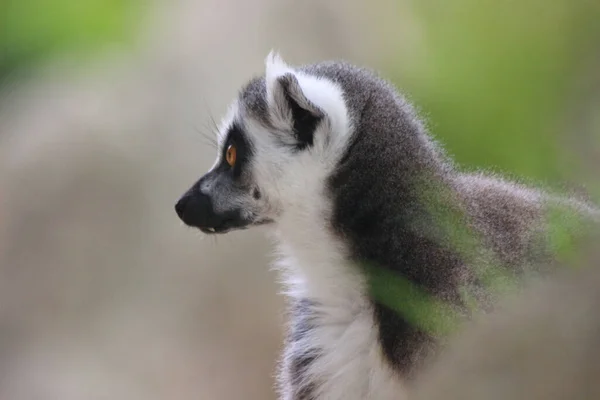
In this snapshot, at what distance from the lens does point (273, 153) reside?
1.95 m

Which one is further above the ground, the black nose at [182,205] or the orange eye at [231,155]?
the orange eye at [231,155]

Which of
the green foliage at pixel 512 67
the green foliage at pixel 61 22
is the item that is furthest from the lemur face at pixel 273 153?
the green foliage at pixel 512 67

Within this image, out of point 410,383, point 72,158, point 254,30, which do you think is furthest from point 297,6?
point 410,383

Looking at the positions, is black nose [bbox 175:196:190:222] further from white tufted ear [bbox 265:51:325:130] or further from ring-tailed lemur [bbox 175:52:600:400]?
white tufted ear [bbox 265:51:325:130]

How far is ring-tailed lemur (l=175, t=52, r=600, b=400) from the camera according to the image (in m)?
1.74

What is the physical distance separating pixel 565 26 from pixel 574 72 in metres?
0.03

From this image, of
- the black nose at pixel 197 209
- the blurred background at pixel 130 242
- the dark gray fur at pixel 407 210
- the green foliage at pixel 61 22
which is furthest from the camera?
the blurred background at pixel 130 242

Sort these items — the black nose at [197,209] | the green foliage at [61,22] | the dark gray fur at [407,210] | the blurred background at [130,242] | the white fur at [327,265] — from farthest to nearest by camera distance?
the blurred background at [130,242] → the black nose at [197,209] → the white fur at [327,265] → the dark gray fur at [407,210] → the green foliage at [61,22]

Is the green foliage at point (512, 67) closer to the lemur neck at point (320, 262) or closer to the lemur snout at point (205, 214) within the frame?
the lemur neck at point (320, 262)

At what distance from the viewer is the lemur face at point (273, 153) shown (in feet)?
6.15

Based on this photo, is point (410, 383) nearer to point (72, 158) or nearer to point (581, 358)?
point (581, 358)

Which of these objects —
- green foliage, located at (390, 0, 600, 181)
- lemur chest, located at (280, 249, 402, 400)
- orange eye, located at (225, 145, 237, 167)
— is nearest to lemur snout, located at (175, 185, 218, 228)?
orange eye, located at (225, 145, 237, 167)

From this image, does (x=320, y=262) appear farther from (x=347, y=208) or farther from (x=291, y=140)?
(x=291, y=140)

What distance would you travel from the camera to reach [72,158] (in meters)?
3.11
